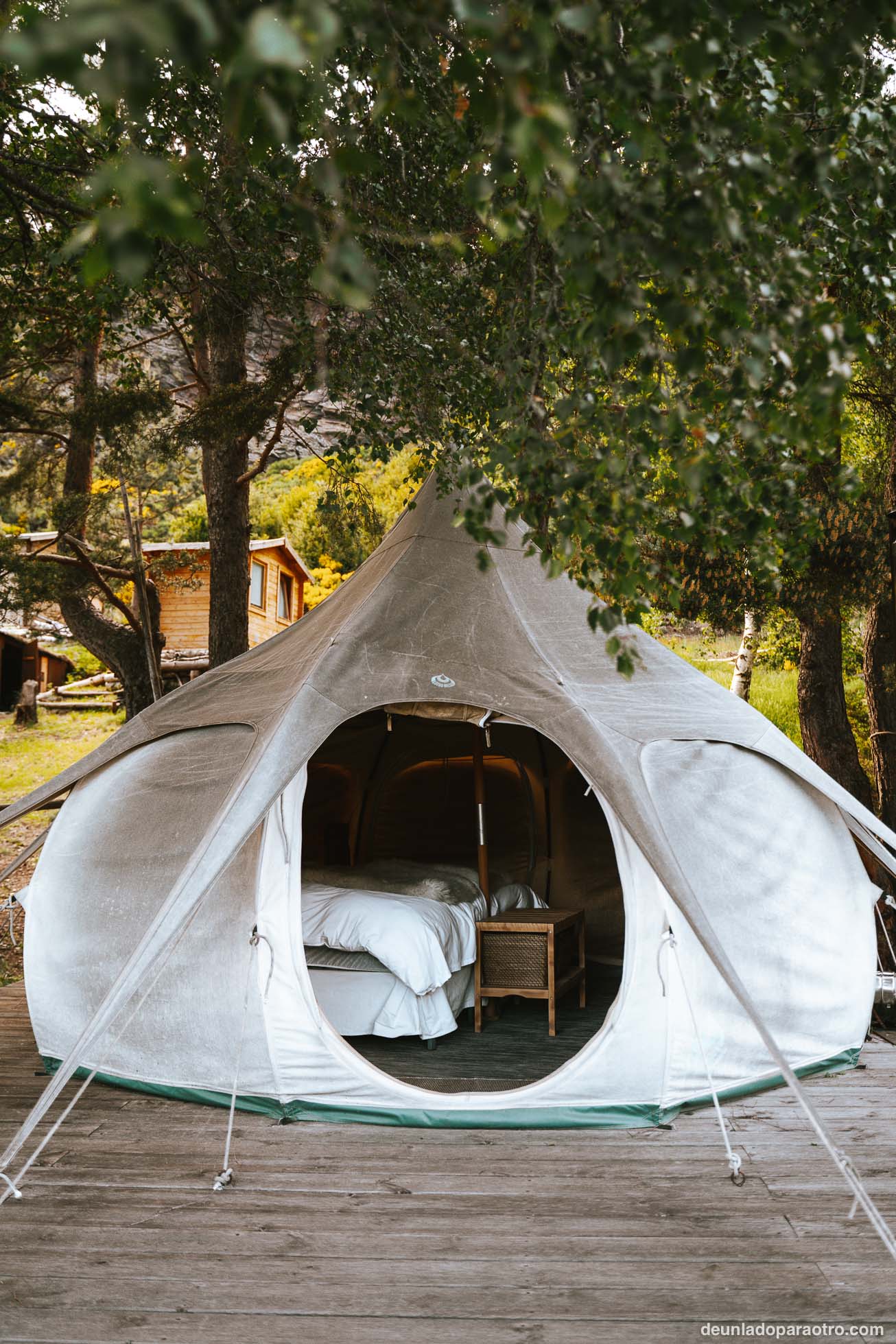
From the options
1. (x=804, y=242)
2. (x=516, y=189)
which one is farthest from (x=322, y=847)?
(x=804, y=242)

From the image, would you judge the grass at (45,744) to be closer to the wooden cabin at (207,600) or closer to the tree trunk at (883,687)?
the wooden cabin at (207,600)

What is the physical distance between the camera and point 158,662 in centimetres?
864

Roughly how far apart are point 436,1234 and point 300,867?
164cm

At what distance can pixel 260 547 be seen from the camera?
1717 centimetres

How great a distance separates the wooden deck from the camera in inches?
99.5

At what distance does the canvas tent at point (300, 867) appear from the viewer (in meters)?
3.83

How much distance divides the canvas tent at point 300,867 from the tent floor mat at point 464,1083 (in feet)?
1.38

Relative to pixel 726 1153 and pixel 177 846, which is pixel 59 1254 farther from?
pixel 726 1153

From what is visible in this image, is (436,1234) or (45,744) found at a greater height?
(436,1234)

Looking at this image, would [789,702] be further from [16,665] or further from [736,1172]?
[16,665]

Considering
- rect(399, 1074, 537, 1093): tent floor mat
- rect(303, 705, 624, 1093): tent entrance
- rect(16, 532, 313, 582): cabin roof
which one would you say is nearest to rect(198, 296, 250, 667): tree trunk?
rect(303, 705, 624, 1093): tent entrance

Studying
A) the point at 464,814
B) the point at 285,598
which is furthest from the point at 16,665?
the point at 464,814

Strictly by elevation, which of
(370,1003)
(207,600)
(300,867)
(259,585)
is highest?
(259,585)

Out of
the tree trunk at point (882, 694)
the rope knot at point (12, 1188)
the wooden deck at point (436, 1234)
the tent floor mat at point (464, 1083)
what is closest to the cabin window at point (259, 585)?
the tree trunk at point (882, 694)
